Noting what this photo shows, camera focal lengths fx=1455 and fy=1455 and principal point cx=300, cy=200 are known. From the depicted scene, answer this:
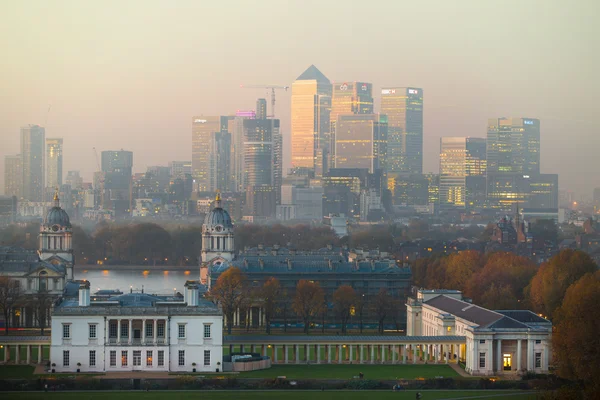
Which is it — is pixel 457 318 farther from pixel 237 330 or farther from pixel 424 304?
pixel 237 330

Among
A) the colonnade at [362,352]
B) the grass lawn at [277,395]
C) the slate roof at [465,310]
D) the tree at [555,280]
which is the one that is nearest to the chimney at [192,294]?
the colonnade at [362,352]

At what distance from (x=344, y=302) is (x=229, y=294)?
8041 millimetres

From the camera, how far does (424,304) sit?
86188 mm

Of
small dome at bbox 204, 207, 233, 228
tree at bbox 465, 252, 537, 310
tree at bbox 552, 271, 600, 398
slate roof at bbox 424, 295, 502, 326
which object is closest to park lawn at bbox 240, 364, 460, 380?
slate roof at bbox 424, 295, 502, 326

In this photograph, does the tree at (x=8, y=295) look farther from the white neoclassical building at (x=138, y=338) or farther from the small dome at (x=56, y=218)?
the white neoclassical building at (x=138, y=338)

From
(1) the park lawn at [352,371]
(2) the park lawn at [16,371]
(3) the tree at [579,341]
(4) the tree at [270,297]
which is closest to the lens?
(3) the tree at [579,341]

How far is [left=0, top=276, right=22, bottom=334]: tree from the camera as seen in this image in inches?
3396

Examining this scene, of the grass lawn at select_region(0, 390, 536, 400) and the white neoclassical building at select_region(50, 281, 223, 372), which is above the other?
the white neoclassical building at select_region(50, 281, 223, 372)

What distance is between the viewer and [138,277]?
143125 millimetres

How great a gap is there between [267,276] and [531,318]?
35145 mm

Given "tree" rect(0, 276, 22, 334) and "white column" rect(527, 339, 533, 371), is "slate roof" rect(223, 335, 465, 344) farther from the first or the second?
"tree" rect(0, 276, 22, 334)

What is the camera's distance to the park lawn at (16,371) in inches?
2564

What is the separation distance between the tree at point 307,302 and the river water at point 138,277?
19.4 m

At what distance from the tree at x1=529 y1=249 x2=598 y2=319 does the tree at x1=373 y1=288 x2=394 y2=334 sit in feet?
30.2
